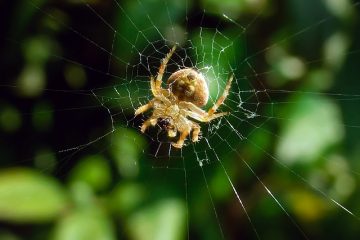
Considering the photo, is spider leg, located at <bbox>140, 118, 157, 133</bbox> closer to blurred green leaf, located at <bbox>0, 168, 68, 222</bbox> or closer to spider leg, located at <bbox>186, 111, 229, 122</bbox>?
spider leg, located at <bbox>186, 111, 229, 122</bbox>

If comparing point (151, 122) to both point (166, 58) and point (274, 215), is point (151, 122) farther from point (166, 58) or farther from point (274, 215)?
point (274, 215)

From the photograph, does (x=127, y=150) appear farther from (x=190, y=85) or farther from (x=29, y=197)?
(x=190, y=85)

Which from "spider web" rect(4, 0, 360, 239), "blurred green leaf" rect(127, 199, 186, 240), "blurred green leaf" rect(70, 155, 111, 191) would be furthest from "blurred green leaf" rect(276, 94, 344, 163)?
"blurred green leaf" rect(70, 155, 111, 191)

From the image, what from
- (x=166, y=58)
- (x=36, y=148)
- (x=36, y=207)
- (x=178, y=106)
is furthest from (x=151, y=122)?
(x=36, y=207)

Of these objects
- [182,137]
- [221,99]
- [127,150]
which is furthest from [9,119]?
[221,99]

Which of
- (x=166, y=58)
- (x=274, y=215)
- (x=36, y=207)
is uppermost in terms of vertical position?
(x=166, y=58)

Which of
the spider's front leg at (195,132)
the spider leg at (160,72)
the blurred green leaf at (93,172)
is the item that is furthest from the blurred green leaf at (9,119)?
the spider's front leg at (195,132)

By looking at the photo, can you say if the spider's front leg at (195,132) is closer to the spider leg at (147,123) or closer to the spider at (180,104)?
the spider at (180,104)
